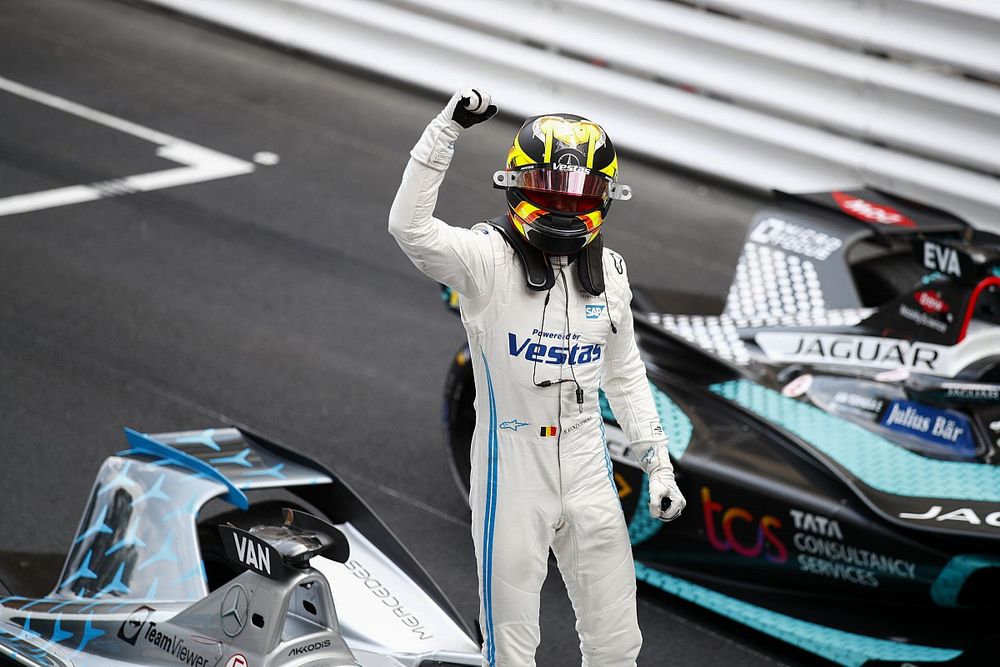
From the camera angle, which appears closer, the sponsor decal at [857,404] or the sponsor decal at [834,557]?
the sponsor decal at [834,557]

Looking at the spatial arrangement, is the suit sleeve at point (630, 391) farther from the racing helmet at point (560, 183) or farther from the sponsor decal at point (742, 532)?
the sponsor decal at point (742, 532)

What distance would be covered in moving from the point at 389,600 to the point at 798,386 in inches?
80.9

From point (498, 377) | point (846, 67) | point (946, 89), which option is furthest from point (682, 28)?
point (498, 377)

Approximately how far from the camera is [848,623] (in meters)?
4.60

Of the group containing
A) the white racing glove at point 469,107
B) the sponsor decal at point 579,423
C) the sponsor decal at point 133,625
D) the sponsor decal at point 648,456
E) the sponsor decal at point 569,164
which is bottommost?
the sponsor decal at point 133,625

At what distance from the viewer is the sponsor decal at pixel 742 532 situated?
4.66 metres

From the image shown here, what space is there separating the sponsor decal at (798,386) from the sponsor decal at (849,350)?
112 mm

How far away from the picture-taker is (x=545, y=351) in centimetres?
355

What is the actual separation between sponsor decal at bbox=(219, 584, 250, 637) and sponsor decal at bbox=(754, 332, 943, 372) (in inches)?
107

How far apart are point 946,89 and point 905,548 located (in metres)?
4.75

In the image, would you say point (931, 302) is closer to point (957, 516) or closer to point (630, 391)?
point (957, 516)

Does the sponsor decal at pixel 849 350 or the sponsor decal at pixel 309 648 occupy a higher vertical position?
the sponsor decal at pixel 849 350

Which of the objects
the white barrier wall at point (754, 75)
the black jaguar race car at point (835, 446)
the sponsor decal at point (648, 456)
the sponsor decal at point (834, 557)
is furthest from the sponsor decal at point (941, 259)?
the white barrier wall at point (754, 75)

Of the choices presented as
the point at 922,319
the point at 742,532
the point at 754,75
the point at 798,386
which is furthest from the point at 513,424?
the point at 754,75
